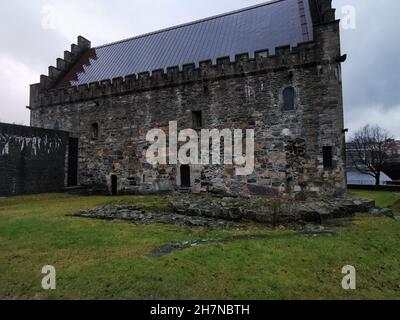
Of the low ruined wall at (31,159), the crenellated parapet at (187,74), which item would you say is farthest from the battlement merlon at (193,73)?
the low ruined wall at (31,159)

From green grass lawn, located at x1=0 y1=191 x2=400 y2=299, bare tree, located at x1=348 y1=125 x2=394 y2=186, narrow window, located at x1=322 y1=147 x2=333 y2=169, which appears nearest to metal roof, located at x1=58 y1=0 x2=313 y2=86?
narrow window, located at x1=322 y1=147 x2=333 y2=169

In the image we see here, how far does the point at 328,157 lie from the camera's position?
16.2 meters

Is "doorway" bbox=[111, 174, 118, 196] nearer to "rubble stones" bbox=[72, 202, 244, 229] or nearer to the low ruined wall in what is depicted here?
the low ruined wall

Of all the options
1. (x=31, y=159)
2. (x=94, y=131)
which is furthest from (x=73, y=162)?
(x=31, y=159)

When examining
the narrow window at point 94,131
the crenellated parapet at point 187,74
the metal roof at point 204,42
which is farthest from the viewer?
the narrow window at point 94,131

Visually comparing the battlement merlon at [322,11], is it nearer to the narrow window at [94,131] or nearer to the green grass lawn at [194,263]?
the green grass lawn at [194,263]

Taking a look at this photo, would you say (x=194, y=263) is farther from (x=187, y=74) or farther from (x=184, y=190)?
(x=187, y=74)

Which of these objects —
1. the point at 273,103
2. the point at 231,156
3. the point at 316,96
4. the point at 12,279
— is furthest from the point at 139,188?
the point at 12,279

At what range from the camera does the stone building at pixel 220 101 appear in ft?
53.9

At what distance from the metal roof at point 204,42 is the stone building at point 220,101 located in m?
0.10

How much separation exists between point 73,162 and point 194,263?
18918 millimetres

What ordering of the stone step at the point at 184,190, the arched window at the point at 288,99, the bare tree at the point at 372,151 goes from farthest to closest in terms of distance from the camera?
the bare tree at the point at 372,151
the stone step at the point at 184,190
the arched window at the point at 288,99

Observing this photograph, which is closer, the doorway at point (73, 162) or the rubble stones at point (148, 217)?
the rubble stones at point (148, 217)
